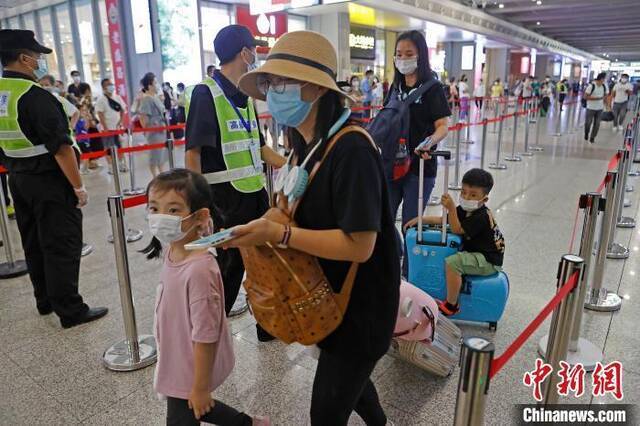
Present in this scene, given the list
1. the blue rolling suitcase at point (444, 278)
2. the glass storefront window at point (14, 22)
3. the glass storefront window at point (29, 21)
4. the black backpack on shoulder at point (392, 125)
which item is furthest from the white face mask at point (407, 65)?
the glass storefront window at point (14, 22)

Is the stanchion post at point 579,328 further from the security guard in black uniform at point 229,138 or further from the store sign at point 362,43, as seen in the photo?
the store sign at point 362,43

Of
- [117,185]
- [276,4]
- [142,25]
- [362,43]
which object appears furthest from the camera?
[362,43]

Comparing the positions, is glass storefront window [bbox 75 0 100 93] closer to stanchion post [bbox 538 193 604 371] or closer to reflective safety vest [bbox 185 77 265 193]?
A: reflective safety vest [bbox 185 77 265 193]

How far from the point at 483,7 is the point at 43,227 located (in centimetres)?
2382

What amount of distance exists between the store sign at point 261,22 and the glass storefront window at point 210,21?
19.6 inches

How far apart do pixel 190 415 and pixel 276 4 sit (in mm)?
12194

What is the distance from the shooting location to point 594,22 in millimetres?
26375

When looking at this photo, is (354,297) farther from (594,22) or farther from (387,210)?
(594,22)

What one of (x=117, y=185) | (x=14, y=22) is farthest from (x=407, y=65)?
(x=14, y=22)

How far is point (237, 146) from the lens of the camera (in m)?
2.55

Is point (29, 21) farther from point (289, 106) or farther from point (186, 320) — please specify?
point (289, 106)

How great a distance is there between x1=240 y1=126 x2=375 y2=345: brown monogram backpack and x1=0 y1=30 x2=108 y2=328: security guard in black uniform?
2.13m

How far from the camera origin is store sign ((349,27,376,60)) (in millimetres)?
19547
